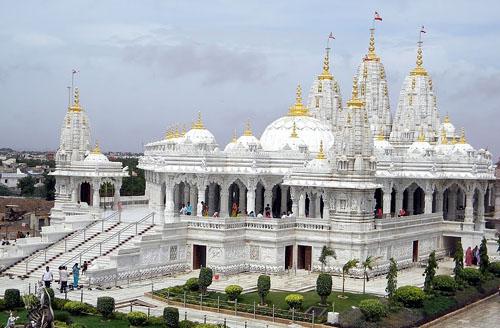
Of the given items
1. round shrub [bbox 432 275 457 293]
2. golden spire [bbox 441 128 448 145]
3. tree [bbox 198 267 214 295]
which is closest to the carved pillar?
golden spire [bbox 441 128 448 145]

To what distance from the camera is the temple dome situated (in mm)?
46719

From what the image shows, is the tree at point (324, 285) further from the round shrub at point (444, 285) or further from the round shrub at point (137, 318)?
the round shrub at point (137, 318)

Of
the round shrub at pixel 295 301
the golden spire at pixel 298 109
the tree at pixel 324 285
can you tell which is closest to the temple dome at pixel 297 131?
the golden spire at pixel 298 109

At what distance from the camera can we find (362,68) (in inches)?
2351

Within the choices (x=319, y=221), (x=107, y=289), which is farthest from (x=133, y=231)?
(x=319, y=221)

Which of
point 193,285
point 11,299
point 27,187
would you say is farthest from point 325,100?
point 27,187

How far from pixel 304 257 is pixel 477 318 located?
35.3 ft

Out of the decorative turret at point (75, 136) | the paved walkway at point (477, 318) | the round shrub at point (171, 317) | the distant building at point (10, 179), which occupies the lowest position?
the paved walkway at point (477, 318)

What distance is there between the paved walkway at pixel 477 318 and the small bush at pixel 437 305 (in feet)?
1.15

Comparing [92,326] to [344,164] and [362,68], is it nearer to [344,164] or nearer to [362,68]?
[344,164]

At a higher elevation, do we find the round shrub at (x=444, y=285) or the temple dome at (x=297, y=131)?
the temple dome at (x=297, y=131)

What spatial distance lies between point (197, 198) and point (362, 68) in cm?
2014

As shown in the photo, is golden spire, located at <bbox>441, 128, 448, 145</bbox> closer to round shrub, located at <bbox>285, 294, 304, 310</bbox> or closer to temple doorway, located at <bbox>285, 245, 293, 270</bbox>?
temple doorway, located at <bbox>285, 245, 293, 270</bbox>

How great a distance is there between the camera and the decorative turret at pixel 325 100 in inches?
2229
